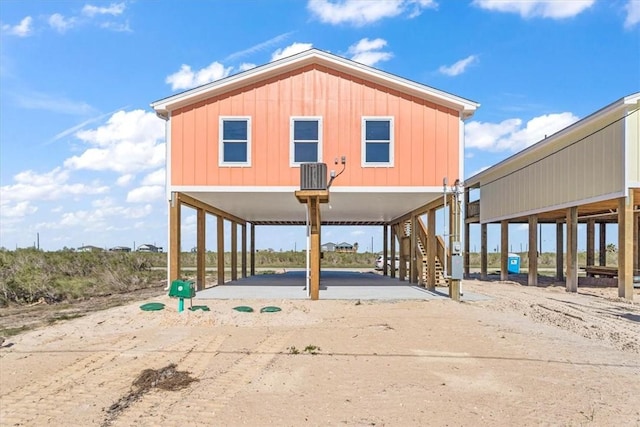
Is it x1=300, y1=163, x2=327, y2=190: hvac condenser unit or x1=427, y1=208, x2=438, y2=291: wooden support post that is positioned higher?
x1=300, y1=163, x2=327, y2=190: hvac condenser unit

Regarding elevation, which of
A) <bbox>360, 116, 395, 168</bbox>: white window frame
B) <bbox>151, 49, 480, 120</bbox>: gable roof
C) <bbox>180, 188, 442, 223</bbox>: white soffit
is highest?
<bbox>151, 49, 480, 120</bbox>: gable roof

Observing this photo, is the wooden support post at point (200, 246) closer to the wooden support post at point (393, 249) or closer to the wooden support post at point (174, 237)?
the wooden support post at point (174, 237)

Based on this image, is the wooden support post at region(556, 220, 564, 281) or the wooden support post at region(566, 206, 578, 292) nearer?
the wooden support post at region(566, 206, 578, 292)

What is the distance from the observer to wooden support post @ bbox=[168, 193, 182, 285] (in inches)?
561

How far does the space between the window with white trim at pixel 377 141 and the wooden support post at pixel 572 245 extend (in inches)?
332

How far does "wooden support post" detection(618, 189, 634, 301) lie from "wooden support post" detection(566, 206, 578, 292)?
256 cm

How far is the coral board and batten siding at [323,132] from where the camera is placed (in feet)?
47.0

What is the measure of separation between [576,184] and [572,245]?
2.31 m

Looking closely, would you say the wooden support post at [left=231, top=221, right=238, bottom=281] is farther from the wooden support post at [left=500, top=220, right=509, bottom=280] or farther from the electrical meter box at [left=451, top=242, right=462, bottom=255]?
the wooden support post at [left=500, top=220, right=509, bottom=280]

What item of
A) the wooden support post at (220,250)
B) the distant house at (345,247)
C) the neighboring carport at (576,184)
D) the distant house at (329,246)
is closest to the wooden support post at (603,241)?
the neighboring carport at (576,184)

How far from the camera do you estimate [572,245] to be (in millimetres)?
18125

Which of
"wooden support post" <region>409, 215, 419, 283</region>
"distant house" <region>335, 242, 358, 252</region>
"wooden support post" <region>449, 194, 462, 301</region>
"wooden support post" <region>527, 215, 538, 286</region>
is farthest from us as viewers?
"distant house" <region>335, 242, 358, 252</region>

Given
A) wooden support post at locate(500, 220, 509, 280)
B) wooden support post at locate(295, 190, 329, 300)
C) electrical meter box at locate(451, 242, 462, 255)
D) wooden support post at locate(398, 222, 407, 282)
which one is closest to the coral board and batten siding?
wooden support post at locate(295, 190, 329, 300)

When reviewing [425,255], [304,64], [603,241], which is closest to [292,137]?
[304,64]
